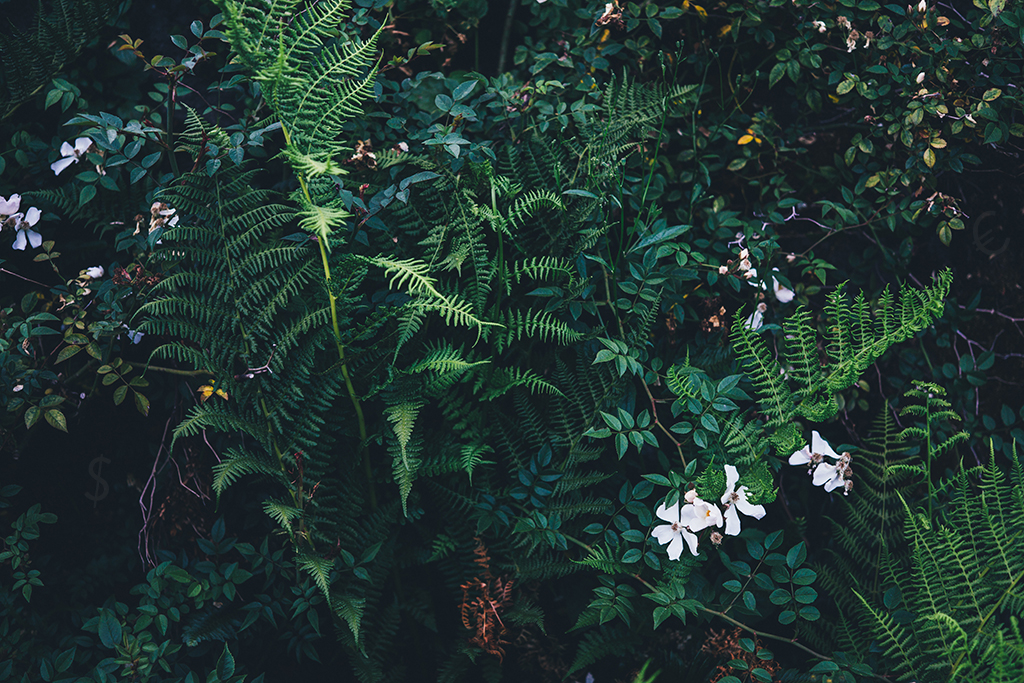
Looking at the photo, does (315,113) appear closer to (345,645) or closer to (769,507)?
(345,645)

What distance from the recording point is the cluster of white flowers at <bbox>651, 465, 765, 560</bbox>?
1.71 meters

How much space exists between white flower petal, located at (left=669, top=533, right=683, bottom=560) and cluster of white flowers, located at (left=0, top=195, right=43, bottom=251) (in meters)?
1.93

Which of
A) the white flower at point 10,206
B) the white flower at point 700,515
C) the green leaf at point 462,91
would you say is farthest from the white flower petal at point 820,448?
the white flower at point 10,206

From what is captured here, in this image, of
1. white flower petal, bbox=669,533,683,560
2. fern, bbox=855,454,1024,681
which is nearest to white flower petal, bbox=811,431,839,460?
fern, bbox=855,454,1024,681

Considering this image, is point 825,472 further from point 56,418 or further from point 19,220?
point 19,220

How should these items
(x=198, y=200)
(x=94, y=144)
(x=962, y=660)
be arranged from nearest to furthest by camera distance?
1. (x=962, y=660)
2. (x=198, y=200)
3. (x=94, y=144)

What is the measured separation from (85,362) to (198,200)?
65 centimetres

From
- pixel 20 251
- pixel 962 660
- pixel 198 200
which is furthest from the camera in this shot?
pixel 20 251

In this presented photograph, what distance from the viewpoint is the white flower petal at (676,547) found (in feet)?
5.62

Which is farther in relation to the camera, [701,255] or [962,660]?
[701,255]

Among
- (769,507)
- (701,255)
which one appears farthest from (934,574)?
(701,255)

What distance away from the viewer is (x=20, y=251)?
2.07m

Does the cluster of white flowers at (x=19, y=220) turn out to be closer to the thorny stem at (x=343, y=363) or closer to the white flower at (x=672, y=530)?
the thorny stem at (x=343, y=363)

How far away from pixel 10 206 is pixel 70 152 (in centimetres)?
22
